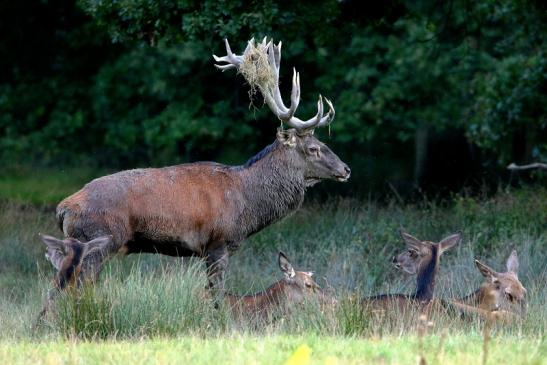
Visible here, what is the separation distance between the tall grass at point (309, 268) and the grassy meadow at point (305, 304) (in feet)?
0.06

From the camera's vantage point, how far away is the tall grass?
9.52m

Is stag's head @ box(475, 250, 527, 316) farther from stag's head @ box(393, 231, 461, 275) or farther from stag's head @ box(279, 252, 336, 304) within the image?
stag's head @ box(279, 252, 336, 304)

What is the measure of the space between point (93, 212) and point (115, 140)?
1412cm

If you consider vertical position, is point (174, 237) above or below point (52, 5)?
below

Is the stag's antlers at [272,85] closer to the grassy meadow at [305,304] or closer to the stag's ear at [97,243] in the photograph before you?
the grassy meadow at [305,304]

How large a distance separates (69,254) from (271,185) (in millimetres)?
2934

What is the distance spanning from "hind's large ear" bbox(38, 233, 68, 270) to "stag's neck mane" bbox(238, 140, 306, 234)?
7.73 feet

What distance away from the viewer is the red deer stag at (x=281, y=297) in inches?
411

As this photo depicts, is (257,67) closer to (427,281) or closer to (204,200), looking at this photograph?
(204,200)

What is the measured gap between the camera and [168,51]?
23.5m

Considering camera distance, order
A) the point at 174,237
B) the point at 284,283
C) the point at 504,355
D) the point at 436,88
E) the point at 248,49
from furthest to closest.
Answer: the point at 436,88, the point at 248,49, the point at 174,237, the point at 284,283, the point at 504,355

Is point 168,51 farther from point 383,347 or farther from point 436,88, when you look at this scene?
point 383,347

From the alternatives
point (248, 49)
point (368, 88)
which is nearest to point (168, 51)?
point (368, 88)

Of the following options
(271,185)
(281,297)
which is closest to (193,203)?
(271,185)
